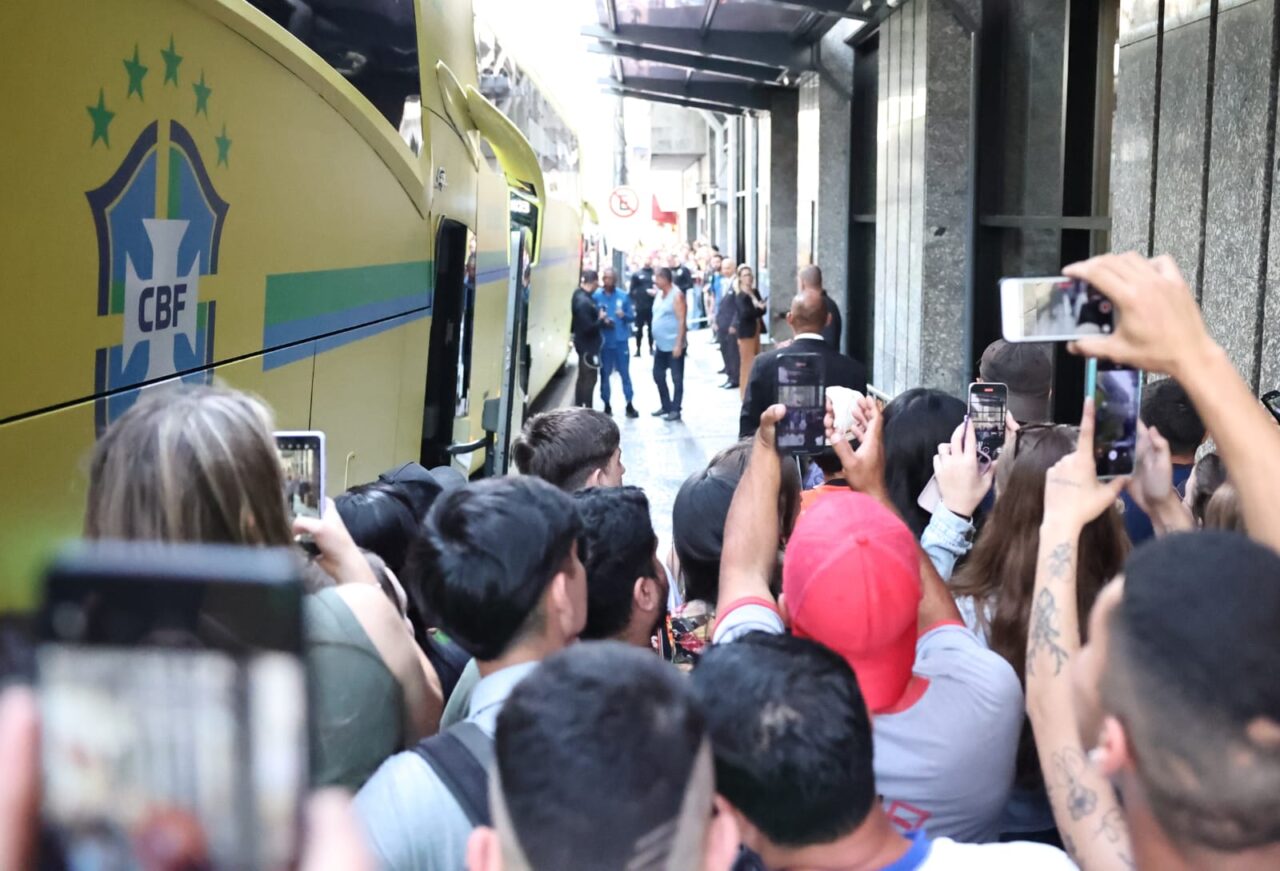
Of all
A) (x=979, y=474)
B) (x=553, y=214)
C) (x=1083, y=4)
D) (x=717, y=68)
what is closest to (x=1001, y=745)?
(x=979, y=474)

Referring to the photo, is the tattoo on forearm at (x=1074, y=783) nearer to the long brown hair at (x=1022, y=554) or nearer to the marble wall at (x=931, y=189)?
the long brown hair at (x=1022, y=554)

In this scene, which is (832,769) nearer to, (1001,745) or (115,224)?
(1001,745)

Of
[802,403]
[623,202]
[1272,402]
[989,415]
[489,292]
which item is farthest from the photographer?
[623,202]

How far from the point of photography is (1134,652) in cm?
154

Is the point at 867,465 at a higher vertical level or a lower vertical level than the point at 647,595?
higher

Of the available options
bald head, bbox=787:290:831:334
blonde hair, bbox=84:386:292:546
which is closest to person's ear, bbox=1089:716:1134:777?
blonde hair, bbox=84:386:292:546

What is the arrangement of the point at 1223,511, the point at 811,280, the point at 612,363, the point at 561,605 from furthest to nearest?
the point at 612,363 < the point at 811,280 < the point at 1223,511 < the point at 561,605

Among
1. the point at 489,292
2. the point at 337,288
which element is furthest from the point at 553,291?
the point at 337,288

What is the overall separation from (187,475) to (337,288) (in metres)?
2.95

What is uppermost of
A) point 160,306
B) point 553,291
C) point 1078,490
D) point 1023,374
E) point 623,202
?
point 623,202

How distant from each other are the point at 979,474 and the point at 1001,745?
1143 millimetres

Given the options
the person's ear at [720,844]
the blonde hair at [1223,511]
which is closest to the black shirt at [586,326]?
the blonde hair at [1223,511]

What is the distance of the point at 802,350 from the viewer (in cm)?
623

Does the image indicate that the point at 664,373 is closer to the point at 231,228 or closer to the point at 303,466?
the point at 231,228
